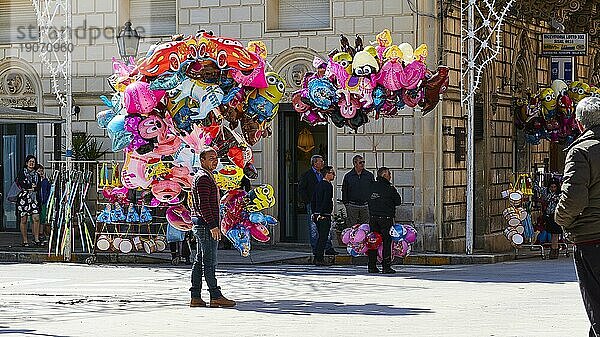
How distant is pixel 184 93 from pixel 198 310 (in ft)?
22.1

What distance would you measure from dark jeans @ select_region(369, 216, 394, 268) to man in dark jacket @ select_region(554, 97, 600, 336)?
11.3 metres

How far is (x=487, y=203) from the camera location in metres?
29.3

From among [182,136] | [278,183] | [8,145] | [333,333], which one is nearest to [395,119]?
[278,183]

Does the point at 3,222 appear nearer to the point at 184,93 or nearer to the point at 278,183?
the point at 278,183

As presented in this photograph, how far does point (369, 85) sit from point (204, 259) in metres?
7.23

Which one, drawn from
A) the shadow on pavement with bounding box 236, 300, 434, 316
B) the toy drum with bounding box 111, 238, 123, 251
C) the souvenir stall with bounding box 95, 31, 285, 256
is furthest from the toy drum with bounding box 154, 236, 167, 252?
the shadow on pavement with bounding box 236, 300, 434, 316

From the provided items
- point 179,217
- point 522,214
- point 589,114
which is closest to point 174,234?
point 179,217

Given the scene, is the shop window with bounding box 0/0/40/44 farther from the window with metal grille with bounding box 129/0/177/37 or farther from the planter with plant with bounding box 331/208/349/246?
the planter with plant with bounding box 331/208/349/246

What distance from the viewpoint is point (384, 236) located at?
71.8 feet

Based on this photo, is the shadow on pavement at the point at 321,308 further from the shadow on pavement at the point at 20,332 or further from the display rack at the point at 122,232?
the display rack at the point at 122,232

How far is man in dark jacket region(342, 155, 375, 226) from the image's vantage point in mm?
24969

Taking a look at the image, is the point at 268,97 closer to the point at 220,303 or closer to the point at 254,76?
the point at 254,76

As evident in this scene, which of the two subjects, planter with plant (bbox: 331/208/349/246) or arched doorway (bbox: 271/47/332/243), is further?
arched doorway (bbox: 271/47/332/243)

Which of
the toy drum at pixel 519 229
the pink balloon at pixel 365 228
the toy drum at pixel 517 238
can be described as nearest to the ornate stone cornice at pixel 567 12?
the toy drum at pixel 519 229
